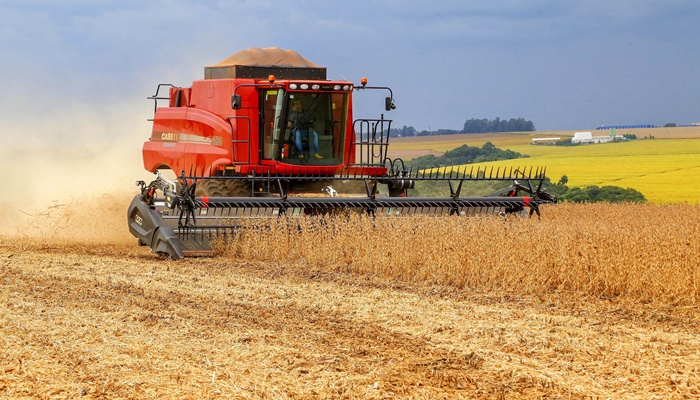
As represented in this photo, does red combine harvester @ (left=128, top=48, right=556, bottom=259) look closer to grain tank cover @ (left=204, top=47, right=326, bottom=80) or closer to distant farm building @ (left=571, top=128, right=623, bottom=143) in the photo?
grain tank cover @ (left=204, top=47, right=326, bottom=80)

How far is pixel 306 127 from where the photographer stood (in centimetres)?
1337

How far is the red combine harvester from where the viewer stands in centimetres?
1198

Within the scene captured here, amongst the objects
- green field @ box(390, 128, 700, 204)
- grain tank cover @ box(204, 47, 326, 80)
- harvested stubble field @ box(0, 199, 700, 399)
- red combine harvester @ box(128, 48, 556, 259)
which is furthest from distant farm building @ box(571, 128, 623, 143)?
harvested stubble field @ box(0, 199, 700, 399)

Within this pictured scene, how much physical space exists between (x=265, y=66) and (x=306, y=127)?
1.21 meters

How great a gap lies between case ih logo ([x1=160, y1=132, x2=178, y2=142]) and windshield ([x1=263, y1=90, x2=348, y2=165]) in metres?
1.74

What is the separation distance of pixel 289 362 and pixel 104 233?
9.28 meters

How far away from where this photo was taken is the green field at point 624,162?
24.7m

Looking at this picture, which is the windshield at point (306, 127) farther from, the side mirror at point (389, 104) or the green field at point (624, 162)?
the green field at point (624, 162)

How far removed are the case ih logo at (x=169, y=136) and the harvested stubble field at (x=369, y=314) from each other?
245cm

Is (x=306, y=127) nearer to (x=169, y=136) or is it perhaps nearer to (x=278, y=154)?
(x=278, y=154)

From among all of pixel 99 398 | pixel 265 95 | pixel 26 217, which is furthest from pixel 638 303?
pixel 26 217

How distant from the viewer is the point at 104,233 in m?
14.3

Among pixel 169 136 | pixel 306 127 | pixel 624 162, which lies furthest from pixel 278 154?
pixel 624 162

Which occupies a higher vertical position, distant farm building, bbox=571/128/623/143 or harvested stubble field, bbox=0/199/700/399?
distant farm building, bbox=571/128/623/143
